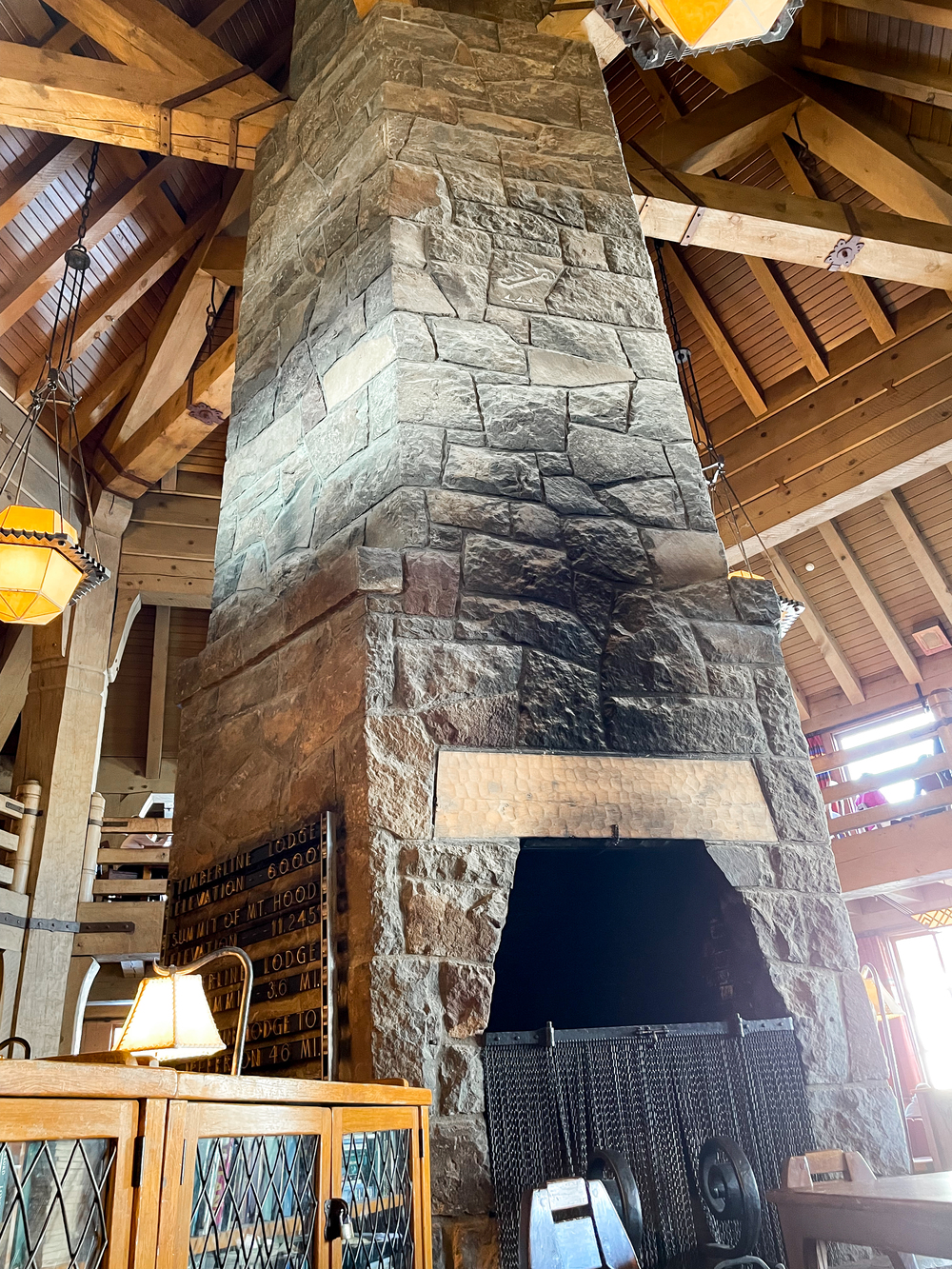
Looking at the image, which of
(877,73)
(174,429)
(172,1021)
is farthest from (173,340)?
(172,1021)

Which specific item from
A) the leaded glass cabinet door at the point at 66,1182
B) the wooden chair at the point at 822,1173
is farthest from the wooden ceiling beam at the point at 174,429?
the leaded glass cabinet door at the point at 66,1182

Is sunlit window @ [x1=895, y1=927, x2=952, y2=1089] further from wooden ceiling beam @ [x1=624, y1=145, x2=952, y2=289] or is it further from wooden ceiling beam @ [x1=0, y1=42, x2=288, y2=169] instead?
wooden ceiling beam @ [x1=0, y1=42, x2=288, y2=169]

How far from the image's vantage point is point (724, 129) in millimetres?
5422

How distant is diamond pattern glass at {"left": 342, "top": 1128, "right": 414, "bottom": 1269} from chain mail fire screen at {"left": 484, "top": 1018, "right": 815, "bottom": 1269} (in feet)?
1.58

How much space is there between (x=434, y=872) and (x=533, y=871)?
696 millimetres

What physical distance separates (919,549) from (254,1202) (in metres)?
8.64

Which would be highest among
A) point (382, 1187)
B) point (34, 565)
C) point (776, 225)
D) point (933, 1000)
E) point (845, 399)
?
point (845, 399)

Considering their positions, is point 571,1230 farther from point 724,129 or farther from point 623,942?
point 724,129

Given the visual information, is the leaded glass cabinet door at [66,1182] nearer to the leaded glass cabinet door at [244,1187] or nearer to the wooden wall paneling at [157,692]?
the leaded glass cabinet door at [244,1187]

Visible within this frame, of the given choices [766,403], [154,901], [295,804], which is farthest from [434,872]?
[766,403]

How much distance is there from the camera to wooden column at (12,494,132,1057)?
18.2 feet

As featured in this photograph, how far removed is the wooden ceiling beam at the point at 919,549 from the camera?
8.57 m

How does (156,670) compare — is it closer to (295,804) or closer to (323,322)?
(323,322)

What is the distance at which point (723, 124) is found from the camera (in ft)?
17.9
